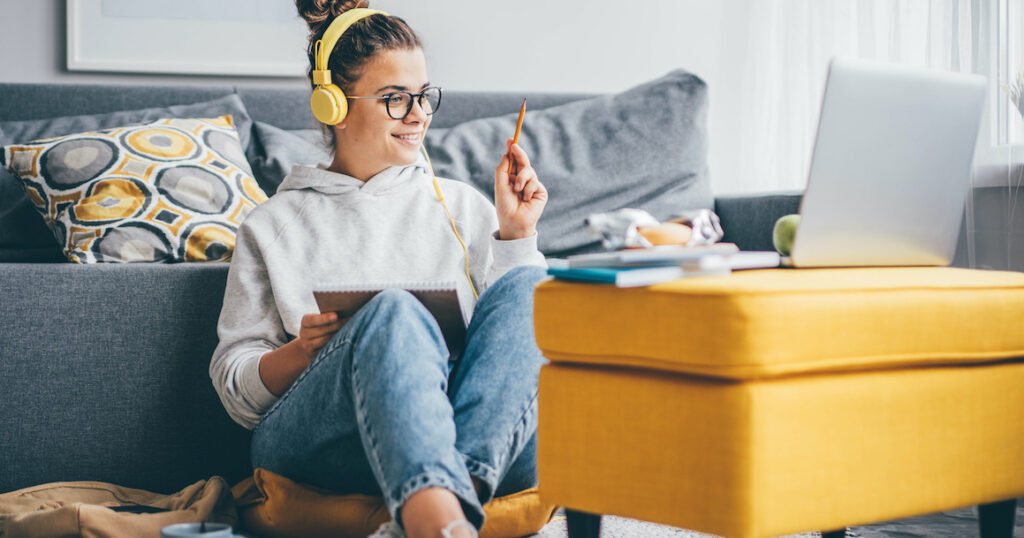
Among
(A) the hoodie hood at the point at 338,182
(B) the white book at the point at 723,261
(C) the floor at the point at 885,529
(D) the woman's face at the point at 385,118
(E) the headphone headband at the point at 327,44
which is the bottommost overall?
(C) the floor at the point at 885,529

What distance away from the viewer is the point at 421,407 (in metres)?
0.99

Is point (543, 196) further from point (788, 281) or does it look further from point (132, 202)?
point (132, 202)

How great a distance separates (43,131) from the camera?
6.32 ft

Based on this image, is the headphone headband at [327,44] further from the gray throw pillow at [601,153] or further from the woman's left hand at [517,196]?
the gray throw pillow at [601,153]

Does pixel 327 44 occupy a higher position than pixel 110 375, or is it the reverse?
pixel 327 44

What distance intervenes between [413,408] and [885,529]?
0.86 metres

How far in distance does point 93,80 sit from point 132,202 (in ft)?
3.00

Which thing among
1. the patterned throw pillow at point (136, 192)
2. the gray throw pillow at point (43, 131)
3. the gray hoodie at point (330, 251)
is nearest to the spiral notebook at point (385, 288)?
the gray hoodie at point (330, 251)

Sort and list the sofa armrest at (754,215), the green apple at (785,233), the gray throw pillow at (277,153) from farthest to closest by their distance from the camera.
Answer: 1. the gray throw pillow at (277,153)
2. the sofa armrest at (754,215)
3. the green apple at (785,233)

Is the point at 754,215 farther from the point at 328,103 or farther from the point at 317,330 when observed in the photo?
the point at 317,330

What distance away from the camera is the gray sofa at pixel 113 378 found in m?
1.40

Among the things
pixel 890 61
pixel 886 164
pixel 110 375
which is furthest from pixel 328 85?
pixel 890 61

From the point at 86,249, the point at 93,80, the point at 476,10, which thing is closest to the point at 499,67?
the point at 476,10

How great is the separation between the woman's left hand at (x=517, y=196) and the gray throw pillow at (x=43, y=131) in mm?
905
